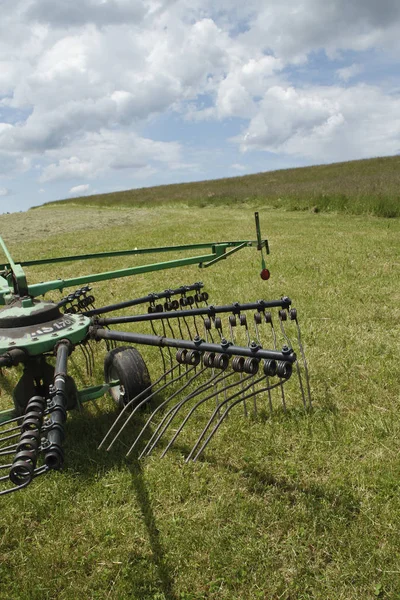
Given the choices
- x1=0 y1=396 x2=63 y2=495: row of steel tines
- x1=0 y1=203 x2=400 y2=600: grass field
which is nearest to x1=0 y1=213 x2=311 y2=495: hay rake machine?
x1=0 y1=396 x2=63 y2=495: row of steel tines

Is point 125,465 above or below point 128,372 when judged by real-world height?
below

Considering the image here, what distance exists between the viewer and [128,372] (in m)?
3.69

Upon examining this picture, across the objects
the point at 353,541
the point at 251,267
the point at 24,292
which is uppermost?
the point at 24,292

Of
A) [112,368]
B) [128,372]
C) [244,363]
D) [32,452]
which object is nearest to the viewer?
[32,452]

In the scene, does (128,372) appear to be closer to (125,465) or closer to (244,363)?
(125,465)

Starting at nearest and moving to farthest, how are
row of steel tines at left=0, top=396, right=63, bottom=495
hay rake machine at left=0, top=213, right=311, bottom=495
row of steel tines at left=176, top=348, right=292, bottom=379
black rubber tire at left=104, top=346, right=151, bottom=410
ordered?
row of steel tines at left=0, top=396, right=63, bottom=495 → hay rake machine at left=0, top=213, right=311, bottom=495 → row of steel tines at left=176, top=348, right=292, bottom=379 → black rubber tire at left=104, top=346, right=151, bottom=410

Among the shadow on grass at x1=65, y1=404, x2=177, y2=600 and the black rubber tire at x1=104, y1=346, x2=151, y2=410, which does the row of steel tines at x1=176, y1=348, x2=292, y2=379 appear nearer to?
the shadow on grass at x1=65, y1=404, x2=177, y2=600

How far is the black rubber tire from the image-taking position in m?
3.66

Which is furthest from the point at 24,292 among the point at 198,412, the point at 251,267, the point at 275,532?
the point at 251,267

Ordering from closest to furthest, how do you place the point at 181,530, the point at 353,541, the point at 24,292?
the point at 353,541
the point at 181,530
the point at 24,292

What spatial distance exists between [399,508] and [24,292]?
302cm

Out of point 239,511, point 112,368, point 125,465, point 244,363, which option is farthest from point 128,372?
point 244,363

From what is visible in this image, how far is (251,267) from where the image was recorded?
9.27 meters

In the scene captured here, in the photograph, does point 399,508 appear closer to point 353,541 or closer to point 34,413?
point 353,541
